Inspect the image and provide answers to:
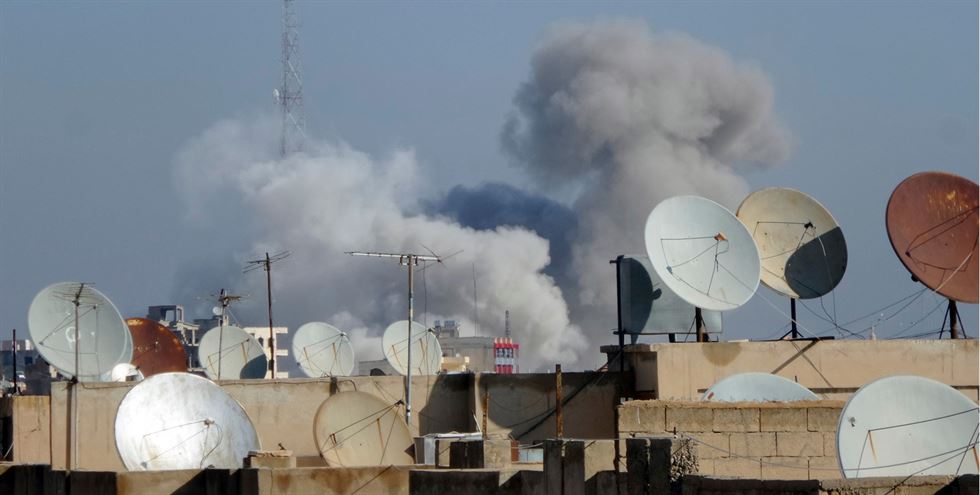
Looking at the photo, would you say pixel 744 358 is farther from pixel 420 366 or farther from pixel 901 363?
pixel 420 366

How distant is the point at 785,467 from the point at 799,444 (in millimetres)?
444

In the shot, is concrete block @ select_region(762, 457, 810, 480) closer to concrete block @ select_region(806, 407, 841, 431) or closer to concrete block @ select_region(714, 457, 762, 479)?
concrete block @ select_region(714, 457, 762, 479)

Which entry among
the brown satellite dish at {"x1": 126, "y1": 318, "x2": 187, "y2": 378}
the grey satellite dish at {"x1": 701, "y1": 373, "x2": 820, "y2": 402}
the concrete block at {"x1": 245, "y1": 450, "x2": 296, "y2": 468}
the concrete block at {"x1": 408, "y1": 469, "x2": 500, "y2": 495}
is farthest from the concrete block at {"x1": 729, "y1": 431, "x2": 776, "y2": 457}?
the brown satellite dish at {"x1": 126, "y1": 318, "x2": 187, "y2": 378}

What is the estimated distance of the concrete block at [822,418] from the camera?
19484mm

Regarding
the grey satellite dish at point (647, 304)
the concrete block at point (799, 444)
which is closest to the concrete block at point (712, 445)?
the concrete block at point (799, 444)

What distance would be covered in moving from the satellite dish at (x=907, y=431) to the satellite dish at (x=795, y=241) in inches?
623

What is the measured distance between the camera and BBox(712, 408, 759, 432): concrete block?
19594 mm

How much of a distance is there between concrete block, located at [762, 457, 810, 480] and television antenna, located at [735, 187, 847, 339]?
11.9 metres

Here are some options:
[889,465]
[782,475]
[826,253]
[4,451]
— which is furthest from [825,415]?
[4,451]

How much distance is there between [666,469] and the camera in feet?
49.1

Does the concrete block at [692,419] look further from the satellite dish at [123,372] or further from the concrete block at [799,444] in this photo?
the satellite dish at [123,372]

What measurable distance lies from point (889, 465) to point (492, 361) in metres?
61.6

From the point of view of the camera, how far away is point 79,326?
27609 mm

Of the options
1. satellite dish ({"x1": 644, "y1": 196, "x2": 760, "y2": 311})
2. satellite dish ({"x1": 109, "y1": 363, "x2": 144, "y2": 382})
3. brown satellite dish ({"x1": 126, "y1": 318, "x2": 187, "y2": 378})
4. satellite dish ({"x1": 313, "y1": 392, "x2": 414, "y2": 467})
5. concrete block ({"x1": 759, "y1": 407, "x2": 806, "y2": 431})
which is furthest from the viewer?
brown satellite dish ({"x1": 126, "y1": 318, "x2": 187, "y2": 378})
